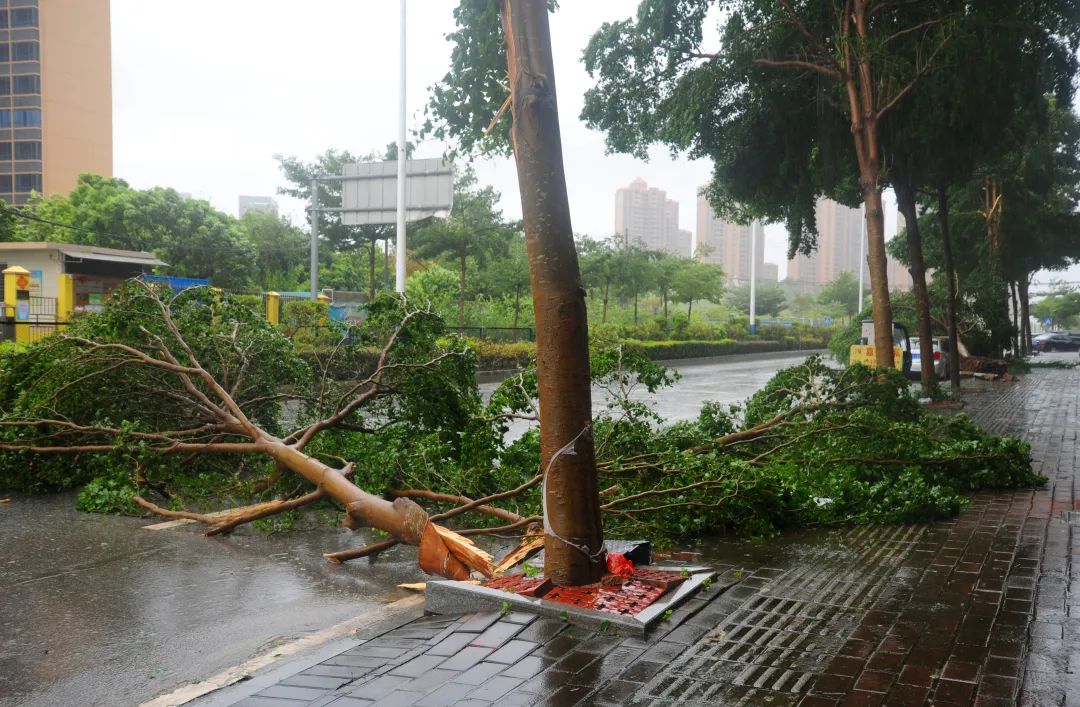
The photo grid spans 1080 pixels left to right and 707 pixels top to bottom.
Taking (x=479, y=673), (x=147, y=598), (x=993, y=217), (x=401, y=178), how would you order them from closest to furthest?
1. (x=479, y=673)
2. (x=147, y=598)
3. (x=401, y=178)
4. (x=993, y=217)

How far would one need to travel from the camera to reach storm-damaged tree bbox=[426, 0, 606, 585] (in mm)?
4625

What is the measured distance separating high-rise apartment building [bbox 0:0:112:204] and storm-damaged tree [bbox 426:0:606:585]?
8816 centimetres

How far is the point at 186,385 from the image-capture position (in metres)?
8.14

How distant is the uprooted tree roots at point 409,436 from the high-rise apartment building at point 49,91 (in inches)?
3283

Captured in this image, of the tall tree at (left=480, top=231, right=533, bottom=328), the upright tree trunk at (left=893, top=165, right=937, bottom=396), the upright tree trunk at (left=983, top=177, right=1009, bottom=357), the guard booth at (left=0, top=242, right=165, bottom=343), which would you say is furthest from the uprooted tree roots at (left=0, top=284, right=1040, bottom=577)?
the tall tree at (left=480, top=231, right=533, bottom=328)

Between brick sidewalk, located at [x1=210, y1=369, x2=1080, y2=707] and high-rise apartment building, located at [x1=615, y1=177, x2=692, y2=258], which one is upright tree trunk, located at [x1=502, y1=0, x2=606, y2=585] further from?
high-rise apartment building, located at [x1=615, y1=177, x2=692, y2=258]

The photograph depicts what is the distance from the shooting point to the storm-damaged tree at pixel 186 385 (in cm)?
785

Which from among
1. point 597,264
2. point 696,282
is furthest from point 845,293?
point 597,264

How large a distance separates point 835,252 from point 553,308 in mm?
105151

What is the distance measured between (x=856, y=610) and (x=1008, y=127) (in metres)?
16.5

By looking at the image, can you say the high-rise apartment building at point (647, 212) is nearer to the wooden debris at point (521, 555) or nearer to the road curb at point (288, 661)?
the wooden debris at point (521, 555)

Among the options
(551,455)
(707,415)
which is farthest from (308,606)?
(707,415)

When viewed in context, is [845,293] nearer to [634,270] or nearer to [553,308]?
[634,270]

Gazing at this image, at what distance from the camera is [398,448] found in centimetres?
757
